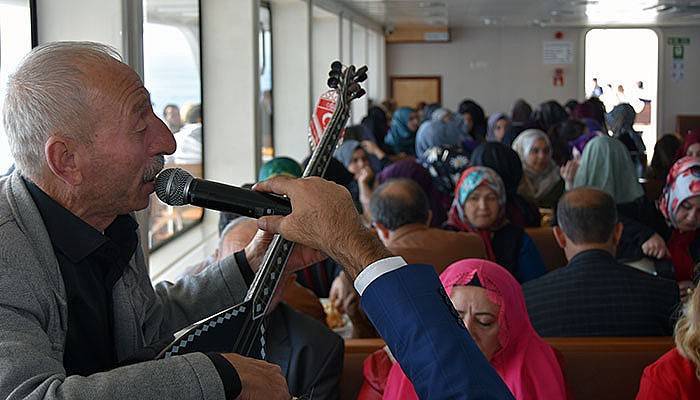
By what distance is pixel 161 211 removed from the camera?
562 centimetres

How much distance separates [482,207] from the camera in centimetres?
516

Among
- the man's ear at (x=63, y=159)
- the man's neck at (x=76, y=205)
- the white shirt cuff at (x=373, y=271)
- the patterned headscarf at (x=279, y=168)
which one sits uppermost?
the man's ear at (x=63, y=159)

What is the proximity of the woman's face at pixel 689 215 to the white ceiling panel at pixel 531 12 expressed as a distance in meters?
3.45

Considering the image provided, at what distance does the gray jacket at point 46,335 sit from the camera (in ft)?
4.33

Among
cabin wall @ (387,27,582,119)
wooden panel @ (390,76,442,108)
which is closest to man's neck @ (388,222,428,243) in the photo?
cabin wall @ (387,27,582,119)

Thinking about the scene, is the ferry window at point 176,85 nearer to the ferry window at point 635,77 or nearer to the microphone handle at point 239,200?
the ferry window at point 635,77

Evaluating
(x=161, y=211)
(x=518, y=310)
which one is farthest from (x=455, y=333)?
(x=161, y=211)

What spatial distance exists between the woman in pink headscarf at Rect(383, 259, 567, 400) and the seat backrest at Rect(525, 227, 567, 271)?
268 cm

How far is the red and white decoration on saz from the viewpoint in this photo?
1799mm

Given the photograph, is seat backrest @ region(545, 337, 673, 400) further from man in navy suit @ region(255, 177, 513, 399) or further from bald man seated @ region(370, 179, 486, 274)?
man in navy suit @ region(255, 177, 513, 399)

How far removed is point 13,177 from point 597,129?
20.8 ft

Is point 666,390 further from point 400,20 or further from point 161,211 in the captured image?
point 400,20

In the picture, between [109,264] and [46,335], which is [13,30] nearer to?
[109,264]

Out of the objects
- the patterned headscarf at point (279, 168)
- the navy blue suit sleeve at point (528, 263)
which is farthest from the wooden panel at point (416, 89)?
the navy blue suit sleeve at point (528, 263)
